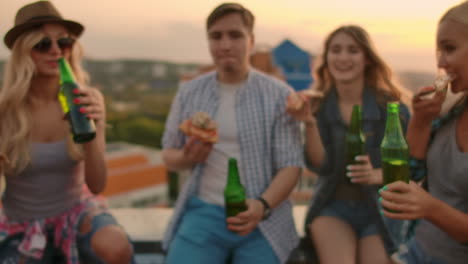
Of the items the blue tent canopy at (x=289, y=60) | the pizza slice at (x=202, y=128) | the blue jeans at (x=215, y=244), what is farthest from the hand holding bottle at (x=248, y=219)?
the blue tent canopy at (x=289, y=60)

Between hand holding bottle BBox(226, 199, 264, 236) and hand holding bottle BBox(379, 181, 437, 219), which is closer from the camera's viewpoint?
hand holding bottle BBox(379, 181, 437, 219)

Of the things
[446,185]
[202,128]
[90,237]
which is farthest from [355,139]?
[90,237]

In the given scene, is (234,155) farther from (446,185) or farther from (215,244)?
(446,185)

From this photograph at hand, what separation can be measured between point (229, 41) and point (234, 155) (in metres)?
0.65

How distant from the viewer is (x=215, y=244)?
2340 millimetres

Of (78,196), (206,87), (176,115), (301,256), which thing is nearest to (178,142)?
(176,115)

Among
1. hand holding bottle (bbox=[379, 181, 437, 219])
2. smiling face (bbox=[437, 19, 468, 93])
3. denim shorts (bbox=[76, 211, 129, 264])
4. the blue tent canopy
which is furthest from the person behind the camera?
the blue tent canopy

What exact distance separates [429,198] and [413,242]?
2.04 ft

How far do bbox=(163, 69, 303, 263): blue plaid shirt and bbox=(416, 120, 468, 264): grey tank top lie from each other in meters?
0.76

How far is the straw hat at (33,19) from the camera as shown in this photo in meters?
2.17

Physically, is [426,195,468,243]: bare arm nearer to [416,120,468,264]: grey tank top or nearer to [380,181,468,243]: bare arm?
[380,181,468,243]: bare arm

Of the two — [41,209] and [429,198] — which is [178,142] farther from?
[429,198]

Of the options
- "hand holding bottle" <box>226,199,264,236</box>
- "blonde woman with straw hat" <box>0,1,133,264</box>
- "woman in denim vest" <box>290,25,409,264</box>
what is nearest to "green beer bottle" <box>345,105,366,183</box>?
"woman in denim vest" <box>290,25,409,264</box>

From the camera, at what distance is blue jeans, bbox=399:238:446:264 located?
6.08ft
